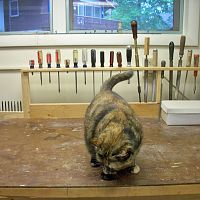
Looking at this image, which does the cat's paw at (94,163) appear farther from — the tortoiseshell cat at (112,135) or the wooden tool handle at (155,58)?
the wooden tool handle at (155,58)

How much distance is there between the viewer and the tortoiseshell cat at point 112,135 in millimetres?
658

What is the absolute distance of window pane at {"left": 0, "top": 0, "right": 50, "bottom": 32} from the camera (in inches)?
60.6

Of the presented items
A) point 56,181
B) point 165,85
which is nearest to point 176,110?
point 165,85

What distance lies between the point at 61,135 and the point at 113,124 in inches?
16.7

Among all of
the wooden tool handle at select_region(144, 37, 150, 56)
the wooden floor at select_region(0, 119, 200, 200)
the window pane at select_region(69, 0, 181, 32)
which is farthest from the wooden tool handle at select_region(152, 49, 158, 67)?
the wooden floor at select_region(0, 119, 200, 200)

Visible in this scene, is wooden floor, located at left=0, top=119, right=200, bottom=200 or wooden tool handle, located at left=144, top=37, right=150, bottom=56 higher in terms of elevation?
wooden tool handle, located at left=144, top=37, right=150, bottom=56

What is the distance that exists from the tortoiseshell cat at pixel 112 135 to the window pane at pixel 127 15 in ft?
2.72

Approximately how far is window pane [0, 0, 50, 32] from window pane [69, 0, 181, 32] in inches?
5.9

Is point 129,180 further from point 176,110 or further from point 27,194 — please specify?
point 176,110

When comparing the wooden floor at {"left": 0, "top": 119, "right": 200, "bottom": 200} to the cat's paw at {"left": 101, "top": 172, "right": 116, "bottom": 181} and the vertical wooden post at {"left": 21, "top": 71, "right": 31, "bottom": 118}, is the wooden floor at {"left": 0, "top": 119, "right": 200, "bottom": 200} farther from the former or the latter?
the vertical wooden post at {"left": 21, "top": 71, "right": 31, "bottom": 118}

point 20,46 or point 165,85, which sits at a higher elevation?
point 20,46

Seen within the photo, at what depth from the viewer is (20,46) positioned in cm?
152

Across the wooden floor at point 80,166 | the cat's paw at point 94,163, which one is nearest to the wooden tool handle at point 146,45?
the wooden floor at point 80,166

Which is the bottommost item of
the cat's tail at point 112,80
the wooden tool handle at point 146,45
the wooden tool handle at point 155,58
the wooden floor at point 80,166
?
the wooden floor at point 80,166
